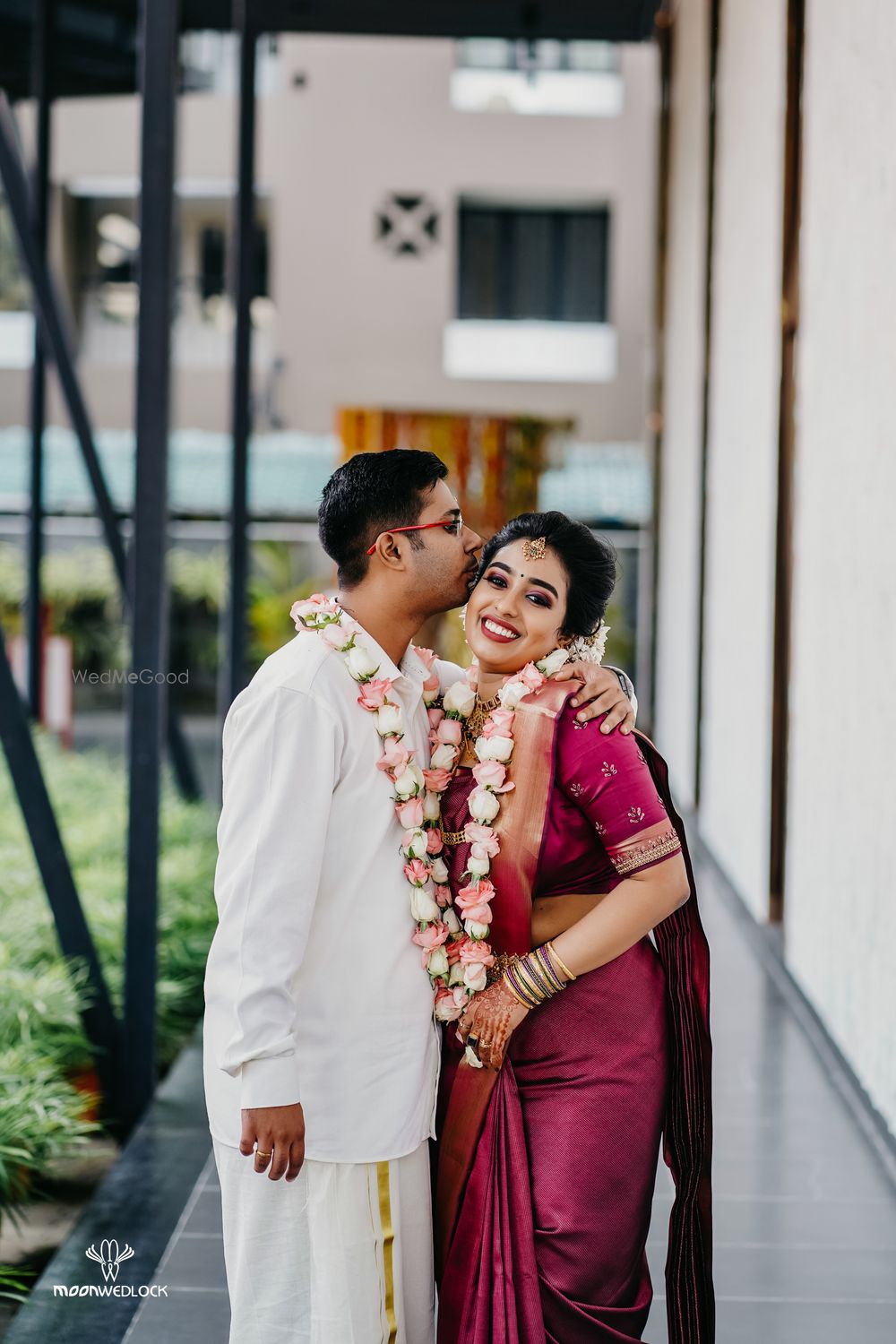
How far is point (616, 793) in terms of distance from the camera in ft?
6.40

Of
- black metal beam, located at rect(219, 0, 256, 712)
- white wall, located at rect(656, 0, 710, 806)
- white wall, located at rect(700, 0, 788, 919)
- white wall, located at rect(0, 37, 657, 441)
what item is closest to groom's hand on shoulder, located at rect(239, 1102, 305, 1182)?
white wall, located at rect(700, 0, 788, 919)

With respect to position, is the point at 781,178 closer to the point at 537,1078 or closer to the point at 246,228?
the point at 246,228

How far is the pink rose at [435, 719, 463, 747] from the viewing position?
2.09m

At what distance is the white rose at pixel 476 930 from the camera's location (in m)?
1.97

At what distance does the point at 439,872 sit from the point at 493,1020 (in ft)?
0.72

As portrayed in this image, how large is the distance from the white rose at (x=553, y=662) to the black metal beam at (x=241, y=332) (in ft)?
14.6

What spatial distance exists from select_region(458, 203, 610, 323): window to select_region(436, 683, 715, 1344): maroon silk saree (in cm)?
1329

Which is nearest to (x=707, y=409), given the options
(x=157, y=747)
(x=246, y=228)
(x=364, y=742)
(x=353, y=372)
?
(x=246, y=228)

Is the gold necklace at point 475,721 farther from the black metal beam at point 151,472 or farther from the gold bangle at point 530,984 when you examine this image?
the black metal beam at point 151,472

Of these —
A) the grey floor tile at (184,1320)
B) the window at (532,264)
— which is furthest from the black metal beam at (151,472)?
the window at (532,264)

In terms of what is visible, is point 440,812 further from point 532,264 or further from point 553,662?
point 532,264

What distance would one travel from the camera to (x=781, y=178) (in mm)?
5359

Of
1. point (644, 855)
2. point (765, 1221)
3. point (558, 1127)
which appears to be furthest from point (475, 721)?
point (765, 1221)

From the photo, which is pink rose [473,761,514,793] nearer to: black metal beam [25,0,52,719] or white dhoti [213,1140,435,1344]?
white dhoti [213,1140,435,1344]
